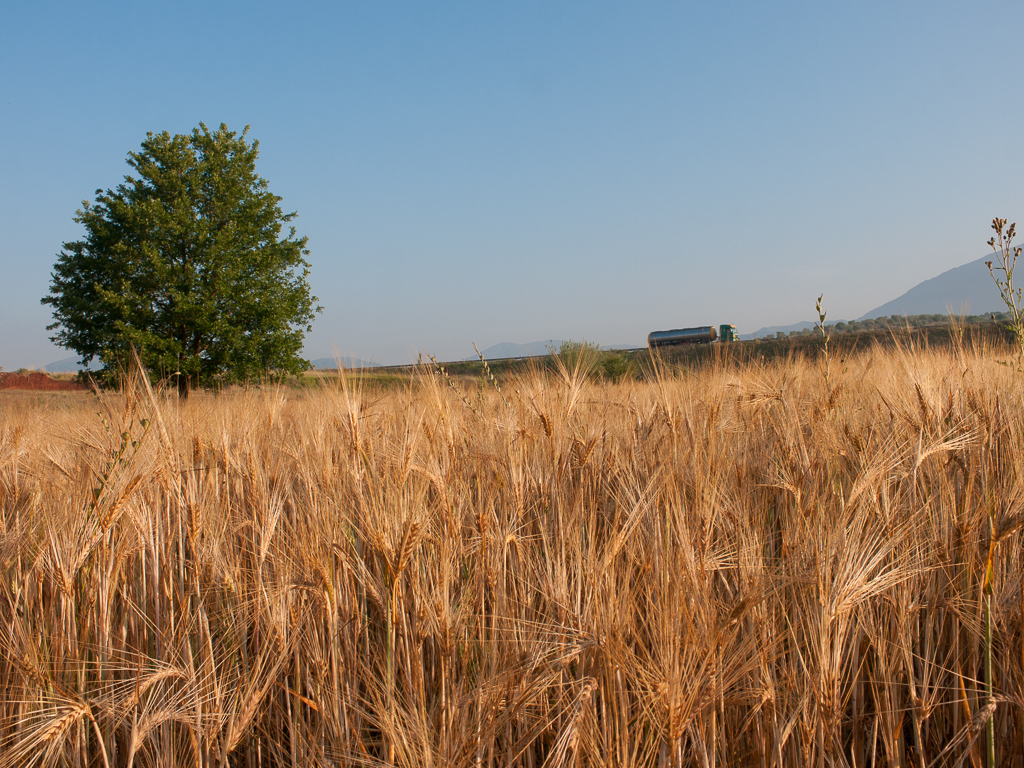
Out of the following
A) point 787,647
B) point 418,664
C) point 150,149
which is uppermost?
point 150,149

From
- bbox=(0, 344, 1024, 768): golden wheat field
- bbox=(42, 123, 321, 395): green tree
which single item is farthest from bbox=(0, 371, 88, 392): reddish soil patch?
bbox=(0, 344, 1024, 768): golden wheat field

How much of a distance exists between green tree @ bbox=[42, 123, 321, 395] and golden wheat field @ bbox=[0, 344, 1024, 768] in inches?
591

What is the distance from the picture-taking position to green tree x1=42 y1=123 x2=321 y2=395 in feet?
50.4

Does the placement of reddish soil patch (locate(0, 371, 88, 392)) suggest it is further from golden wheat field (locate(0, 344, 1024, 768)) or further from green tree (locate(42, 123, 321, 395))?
golden wheat field (locate(0, 344, 1024, 768))

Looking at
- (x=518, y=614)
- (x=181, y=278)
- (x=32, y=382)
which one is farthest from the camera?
(x=32, y=382)

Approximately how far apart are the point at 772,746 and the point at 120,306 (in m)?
17.8

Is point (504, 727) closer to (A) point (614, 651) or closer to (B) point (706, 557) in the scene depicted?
(A) point (614, 651)

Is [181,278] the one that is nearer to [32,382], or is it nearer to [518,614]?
[518,614]

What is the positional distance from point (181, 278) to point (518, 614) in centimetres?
1724

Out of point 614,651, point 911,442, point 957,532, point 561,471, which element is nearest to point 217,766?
point 614,651

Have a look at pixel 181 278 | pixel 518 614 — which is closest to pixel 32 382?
pixel 181 278

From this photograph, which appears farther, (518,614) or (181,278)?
(181,278)

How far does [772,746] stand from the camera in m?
1.27

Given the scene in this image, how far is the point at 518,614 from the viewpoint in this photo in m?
1.50
